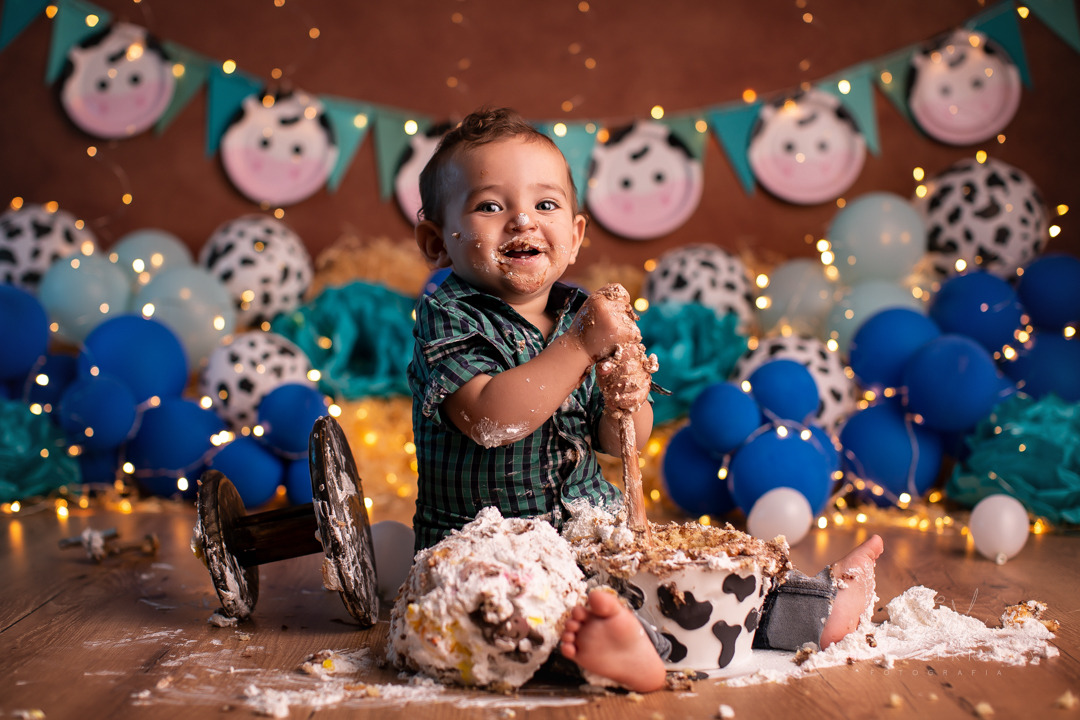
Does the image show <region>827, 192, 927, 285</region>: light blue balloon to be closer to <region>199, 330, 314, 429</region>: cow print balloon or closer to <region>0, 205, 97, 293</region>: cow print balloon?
<region>199, 330, 314, 429</region>: cow print balloon

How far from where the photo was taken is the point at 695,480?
9.13 feet

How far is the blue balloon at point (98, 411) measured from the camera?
289 cm

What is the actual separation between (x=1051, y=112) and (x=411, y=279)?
2.75m

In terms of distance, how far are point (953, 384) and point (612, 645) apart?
72.2 inches

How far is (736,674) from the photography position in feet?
4.72

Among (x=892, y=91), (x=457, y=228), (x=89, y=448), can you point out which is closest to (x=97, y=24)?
(x=89, y=448)

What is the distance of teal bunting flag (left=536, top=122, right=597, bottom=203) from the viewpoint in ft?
13.3

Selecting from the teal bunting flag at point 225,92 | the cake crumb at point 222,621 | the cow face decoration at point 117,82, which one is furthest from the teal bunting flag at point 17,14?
the cake crumb at point 222,621

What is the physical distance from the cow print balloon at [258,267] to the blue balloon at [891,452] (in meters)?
2.23

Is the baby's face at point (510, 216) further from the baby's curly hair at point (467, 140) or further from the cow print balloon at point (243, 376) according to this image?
the cow print balloon at point (243, 376)

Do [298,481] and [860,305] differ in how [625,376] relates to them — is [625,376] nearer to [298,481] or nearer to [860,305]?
[298,481]

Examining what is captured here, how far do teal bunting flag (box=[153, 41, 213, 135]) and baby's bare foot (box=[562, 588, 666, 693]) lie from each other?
3.59 m

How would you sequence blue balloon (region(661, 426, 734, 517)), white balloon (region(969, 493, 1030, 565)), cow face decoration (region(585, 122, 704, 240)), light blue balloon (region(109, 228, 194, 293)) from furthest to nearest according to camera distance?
cow face decoration (region(585, 122, 704, 240)), light blue balloon (region(109, 228, 194, 293)), blue balloon (region(661, 426, 734, 517)), white balloon (region(969, 493, 1030, 565))

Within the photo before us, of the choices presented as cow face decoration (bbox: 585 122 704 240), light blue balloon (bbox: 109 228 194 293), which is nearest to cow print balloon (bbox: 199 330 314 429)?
light blue balloon (bbox: 109 228 194 293)
